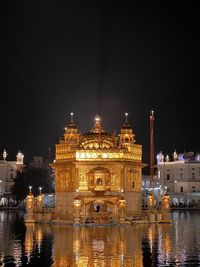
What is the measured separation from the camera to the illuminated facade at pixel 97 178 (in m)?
43.9

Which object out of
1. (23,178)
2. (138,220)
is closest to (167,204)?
(138,220)

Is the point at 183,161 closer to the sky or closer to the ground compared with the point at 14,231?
closer to the sky

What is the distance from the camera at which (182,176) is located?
10512cm

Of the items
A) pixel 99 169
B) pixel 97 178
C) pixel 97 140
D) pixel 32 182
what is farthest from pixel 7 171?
pixel 99 169

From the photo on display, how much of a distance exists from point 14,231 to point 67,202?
7.49 metres

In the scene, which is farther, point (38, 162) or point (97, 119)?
point (38, 162)

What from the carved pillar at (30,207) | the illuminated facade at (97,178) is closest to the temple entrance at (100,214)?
the illuminated facade at (97,178)

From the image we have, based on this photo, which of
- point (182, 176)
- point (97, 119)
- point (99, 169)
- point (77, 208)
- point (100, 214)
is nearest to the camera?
point (77, 208)

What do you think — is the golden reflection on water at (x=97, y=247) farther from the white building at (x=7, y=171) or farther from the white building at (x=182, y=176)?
the white building at (x=7, y=171)

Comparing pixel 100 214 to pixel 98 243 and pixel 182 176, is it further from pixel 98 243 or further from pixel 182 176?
pixel 182 176

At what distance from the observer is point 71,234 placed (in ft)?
115

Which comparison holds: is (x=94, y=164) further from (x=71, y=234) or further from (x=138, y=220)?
(x=71, y=234)

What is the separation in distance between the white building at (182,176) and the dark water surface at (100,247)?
2483 inches

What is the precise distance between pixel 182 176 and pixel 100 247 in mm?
78399
